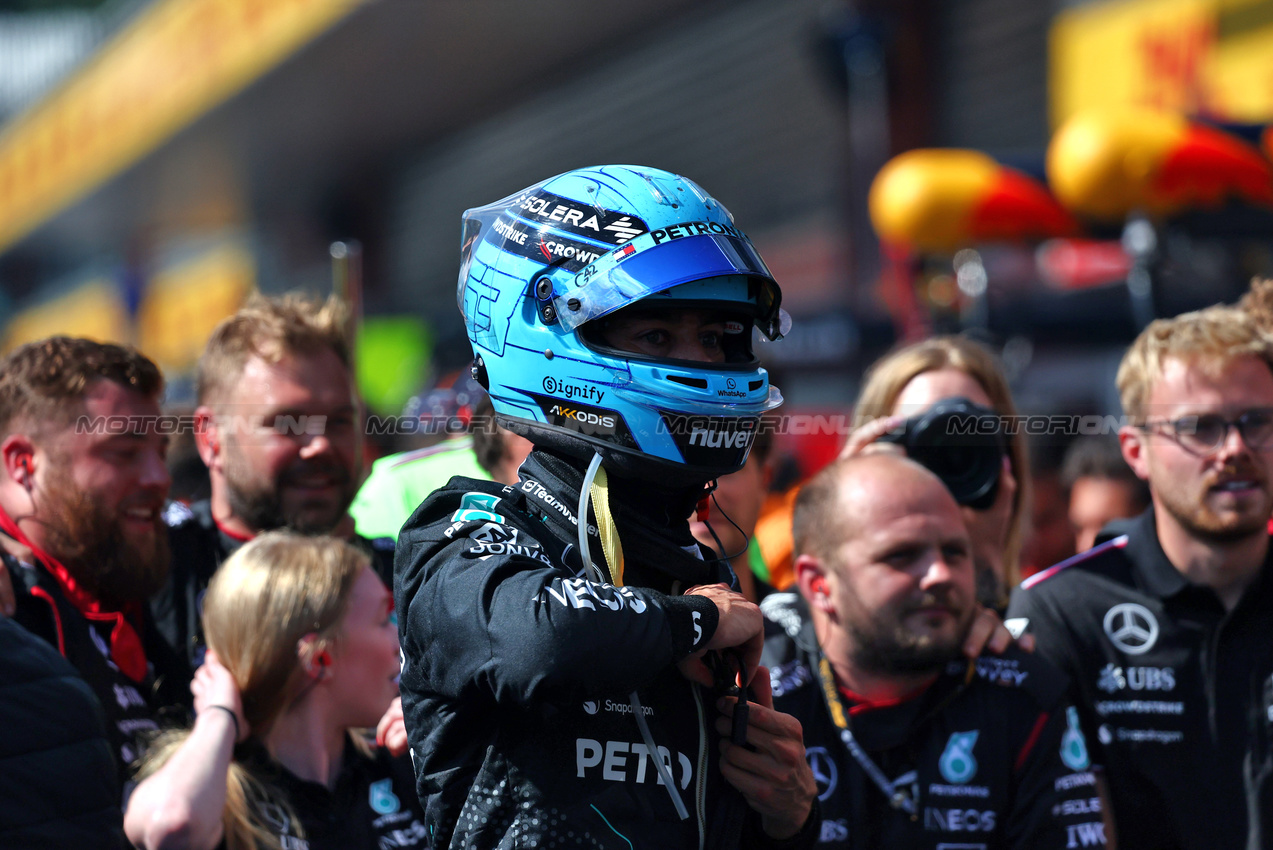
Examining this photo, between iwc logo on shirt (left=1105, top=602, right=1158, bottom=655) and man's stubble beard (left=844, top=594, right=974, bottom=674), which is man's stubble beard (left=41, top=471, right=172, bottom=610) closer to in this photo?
man's stubble beard (left=844, top=594, right=974, bottom=674)

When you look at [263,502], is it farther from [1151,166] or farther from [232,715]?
[1151,166]

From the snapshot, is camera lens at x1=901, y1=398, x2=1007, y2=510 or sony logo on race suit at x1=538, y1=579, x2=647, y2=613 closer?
sony logo on race suit at x1=538, y1=579, x2=647, y2=613

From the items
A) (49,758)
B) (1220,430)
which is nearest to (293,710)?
(49,758)

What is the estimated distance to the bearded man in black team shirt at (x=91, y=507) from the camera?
308 centimetres

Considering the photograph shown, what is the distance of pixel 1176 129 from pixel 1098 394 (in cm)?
204

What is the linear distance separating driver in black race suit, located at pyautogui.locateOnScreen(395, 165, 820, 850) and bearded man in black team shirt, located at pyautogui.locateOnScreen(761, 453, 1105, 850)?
3.21 feet

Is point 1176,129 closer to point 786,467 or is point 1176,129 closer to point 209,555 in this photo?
point 786,467

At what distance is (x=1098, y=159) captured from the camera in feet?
20.1

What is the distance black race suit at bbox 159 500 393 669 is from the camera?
3490 mm

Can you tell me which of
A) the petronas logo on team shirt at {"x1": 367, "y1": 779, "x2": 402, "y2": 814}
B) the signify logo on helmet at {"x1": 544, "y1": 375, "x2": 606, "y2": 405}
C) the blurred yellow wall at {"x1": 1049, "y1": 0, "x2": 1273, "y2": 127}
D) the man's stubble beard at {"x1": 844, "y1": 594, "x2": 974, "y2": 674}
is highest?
the blurred yellow wall at {"x1": 1049, "y1": 0, "x2": 1273, "y2": 127}

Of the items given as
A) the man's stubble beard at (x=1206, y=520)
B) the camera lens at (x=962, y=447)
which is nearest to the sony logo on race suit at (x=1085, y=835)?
the man's stubble beard at (x=1206, y=520)

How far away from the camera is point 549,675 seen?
1.65 meters

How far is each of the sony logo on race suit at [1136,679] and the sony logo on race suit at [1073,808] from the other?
479mm

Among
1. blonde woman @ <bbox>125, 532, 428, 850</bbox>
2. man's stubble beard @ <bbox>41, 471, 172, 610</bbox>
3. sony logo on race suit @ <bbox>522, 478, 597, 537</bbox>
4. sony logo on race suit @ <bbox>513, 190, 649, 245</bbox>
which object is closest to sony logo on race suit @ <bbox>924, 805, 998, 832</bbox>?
blonde woman @ <bbox>125, 532, 428, 850</bbox>
